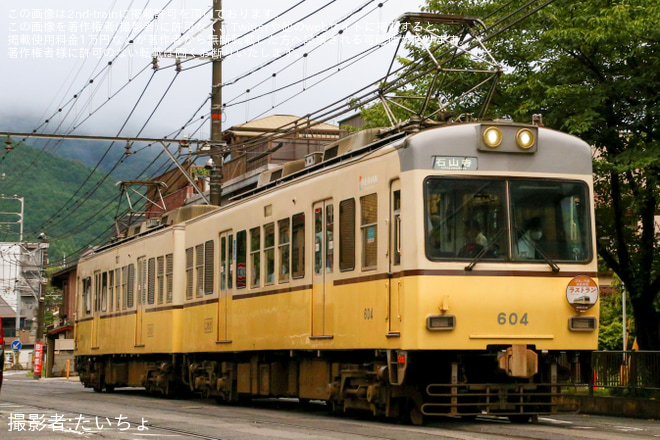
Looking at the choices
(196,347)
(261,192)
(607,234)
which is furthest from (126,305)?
(607,234)

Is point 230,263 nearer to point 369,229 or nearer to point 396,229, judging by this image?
point 369,229

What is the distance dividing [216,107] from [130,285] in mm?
4901

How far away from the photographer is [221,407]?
62.3ft

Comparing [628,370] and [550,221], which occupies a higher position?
[550,221]

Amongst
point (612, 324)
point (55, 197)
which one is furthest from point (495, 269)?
point (55, 197)

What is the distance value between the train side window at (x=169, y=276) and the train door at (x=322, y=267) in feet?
23.2

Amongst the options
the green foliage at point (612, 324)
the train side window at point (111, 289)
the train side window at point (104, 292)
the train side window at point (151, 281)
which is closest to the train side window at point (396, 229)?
the train side window at point (151, 281)

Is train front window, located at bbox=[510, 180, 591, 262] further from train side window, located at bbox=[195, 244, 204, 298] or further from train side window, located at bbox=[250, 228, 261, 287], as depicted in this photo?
train side window, located at bbox=[195, 244, 204, 298]

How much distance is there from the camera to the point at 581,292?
44.3 ft

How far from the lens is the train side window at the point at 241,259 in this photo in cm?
1825

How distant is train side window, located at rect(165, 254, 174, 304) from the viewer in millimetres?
22078

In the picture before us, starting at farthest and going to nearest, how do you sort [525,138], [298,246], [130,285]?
[130,285] < [298,246] < [525,138]

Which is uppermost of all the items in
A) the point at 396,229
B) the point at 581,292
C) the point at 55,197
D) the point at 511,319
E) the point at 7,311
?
the point at 55,197

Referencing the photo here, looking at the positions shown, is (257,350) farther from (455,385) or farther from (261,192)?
(455,385)
